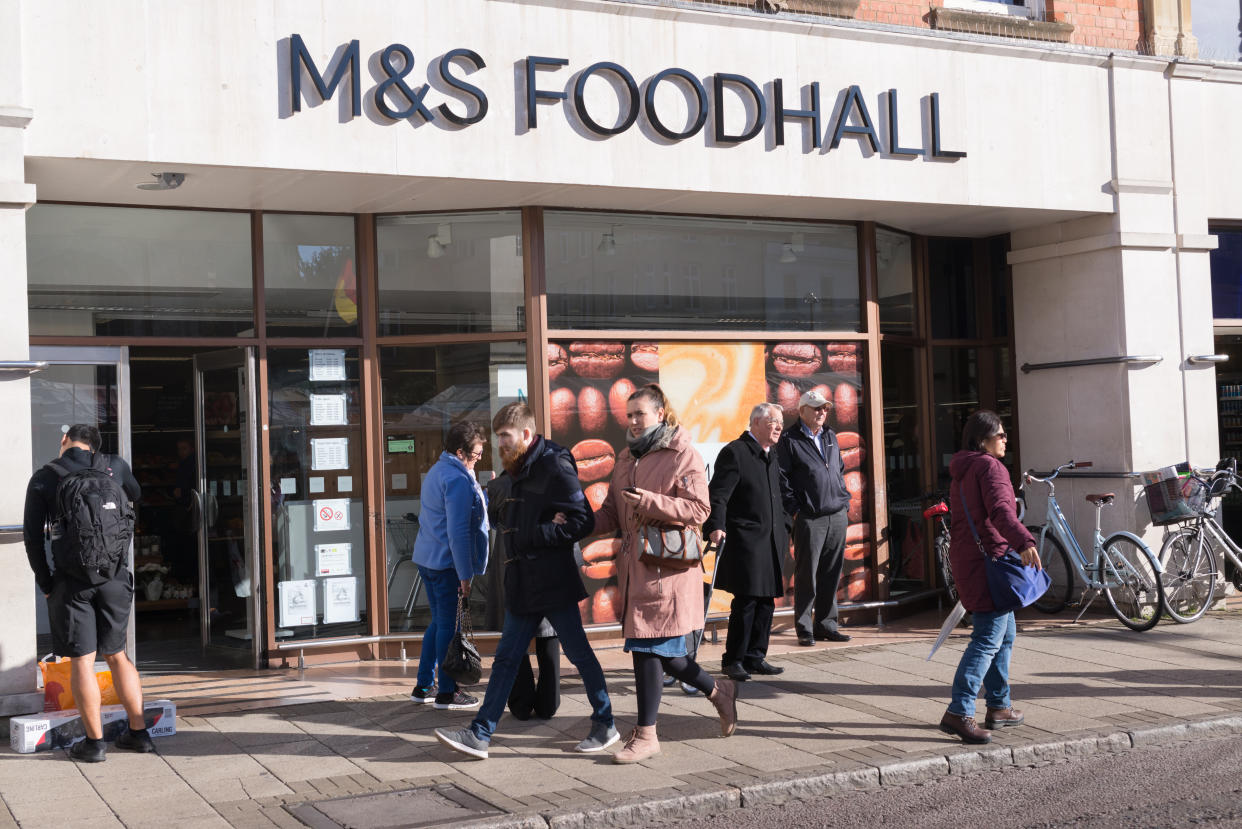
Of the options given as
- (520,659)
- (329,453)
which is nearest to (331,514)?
(329,453)

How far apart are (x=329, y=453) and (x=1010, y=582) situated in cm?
524

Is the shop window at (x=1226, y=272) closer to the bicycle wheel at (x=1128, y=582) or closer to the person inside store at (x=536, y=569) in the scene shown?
the bicycle wheel at (x=1128, y=582)

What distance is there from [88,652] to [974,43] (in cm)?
817

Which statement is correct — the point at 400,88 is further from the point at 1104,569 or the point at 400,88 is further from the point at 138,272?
the point at 1104,569

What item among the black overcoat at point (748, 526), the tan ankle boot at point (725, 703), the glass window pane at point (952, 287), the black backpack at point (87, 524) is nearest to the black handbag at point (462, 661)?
the tan ankle boot at point (725, 703)

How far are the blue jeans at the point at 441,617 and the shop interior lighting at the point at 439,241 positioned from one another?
291cm

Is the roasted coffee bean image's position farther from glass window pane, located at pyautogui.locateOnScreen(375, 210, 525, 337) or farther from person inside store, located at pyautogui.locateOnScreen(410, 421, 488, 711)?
person inside store, located at pyautogui.locateOnScreen(410, 421, 488, 711)

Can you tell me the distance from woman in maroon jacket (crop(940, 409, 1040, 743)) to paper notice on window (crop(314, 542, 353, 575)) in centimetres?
477

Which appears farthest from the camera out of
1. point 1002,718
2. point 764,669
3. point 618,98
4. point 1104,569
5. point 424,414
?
point 1104,569

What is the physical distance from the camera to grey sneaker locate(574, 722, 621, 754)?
21.8ft

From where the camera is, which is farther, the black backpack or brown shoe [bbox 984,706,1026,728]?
brown shoe [bbox 984,706,1026,728]

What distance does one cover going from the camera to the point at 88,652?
6746 mm

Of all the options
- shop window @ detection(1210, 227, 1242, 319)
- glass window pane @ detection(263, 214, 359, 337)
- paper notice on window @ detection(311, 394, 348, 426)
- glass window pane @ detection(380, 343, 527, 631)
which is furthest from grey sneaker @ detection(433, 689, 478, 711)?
shop window @ detection(1210, 227, 1242, 319)

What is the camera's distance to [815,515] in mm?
9836
